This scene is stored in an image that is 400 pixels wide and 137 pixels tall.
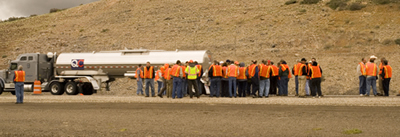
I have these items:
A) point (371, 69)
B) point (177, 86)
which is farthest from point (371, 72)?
point (177, 86)

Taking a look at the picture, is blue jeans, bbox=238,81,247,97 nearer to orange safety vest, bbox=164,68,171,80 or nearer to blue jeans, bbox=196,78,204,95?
blue jeans, bbox=196,78,204,95

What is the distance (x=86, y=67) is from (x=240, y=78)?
10.4m

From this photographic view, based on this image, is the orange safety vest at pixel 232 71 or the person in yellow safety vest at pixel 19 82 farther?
the orange safety vest at pixel 232 71

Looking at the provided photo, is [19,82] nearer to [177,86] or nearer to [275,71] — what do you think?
[177,86]

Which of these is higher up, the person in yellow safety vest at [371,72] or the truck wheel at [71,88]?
the person in yellow safety vest at [371,72]

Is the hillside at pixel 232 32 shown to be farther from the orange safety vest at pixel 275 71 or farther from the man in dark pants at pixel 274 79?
the orange safety vest at pixel 275 71

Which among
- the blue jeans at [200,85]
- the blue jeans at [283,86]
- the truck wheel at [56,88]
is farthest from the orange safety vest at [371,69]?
the truck wheel at [56,88]

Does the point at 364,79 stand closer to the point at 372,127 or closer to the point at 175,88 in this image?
the point at 175,88

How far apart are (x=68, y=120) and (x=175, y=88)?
859cm

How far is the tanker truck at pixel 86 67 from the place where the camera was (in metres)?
27.2

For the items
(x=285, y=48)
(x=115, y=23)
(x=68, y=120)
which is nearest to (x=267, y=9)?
(x=285, y=48)

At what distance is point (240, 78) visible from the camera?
72.8 ft

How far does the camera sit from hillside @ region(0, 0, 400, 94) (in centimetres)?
3931

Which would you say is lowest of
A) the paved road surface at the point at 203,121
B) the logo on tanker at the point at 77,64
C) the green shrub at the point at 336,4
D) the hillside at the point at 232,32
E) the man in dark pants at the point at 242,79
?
the paved road surface at the point at 203,121
